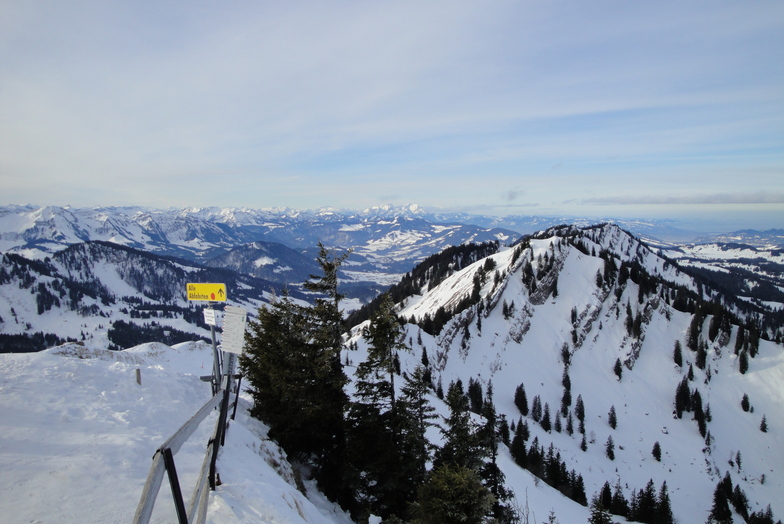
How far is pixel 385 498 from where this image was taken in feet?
60.3

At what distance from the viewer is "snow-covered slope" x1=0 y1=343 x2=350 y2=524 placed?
7082 millimetres

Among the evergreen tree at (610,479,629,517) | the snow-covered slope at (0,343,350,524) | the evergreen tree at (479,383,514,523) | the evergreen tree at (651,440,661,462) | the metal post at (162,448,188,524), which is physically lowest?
the evergreen tree at (651,440,661,462)

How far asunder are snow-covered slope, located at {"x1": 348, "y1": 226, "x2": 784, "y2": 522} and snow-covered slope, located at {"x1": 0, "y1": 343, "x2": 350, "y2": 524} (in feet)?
227

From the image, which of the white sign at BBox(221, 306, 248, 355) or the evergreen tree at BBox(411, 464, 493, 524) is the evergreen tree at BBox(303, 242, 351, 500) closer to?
the evergreen tree at BBox(411, 464, 493, 524)

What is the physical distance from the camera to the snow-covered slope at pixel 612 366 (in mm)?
94875

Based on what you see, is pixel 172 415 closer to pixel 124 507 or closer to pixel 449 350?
pixel 124 507

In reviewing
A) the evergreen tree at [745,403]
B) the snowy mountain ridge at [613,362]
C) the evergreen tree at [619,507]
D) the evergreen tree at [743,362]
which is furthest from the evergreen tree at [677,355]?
the evergreen tree at [619,507]

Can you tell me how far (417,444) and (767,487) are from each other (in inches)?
5358

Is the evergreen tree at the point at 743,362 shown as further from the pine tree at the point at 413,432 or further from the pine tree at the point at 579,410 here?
the pine tree at the point at 413,432

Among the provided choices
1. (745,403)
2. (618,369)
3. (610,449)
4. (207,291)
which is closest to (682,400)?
(618,369)

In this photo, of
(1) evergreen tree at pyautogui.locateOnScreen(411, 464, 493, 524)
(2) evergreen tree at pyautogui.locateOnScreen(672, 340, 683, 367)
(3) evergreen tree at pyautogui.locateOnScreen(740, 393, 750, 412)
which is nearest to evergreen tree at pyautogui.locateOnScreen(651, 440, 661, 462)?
(2) evergreen tree at pyautogui.locateOnScreen(672, 340, 683, 367)

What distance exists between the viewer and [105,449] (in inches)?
359

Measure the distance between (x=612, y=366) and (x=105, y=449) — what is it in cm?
14235

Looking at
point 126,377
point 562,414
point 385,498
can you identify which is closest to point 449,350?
point 562,414
